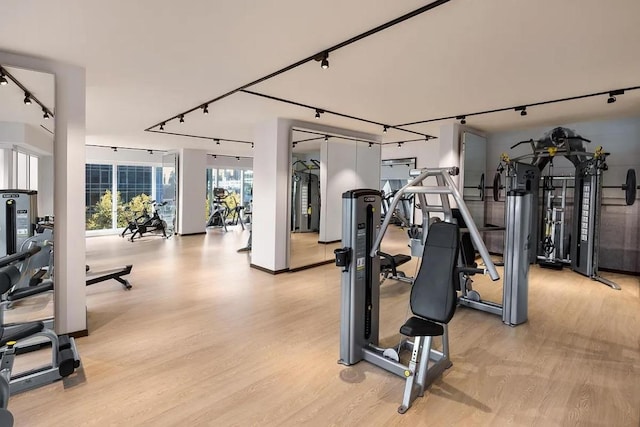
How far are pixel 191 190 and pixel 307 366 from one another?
7928 millimetres

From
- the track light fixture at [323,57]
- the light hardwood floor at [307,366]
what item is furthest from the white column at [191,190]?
the track light fixture at [323,57]

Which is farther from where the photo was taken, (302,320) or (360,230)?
(302,320)

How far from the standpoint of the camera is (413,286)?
2514mm

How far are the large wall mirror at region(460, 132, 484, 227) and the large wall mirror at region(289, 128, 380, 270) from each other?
1.69m

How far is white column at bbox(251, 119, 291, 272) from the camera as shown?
17.8 ft

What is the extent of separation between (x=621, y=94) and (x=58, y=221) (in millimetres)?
6040

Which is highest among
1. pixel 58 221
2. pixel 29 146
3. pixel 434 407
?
pixel 29 146

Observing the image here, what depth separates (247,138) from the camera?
746 cm

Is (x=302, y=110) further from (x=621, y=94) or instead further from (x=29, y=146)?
(x=621, y=94)

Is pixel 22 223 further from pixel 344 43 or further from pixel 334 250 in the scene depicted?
pixel 344 43

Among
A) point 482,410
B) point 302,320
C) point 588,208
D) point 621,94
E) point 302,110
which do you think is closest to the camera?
point 482,410

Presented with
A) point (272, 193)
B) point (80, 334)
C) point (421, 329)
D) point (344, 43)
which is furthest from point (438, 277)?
point (272, 193)

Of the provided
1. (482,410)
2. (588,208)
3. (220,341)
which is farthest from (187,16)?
(588,208)

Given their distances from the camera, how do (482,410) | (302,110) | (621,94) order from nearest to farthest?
(482,410) < (621,94) < (302,110)
